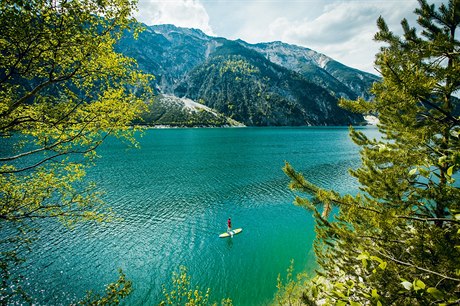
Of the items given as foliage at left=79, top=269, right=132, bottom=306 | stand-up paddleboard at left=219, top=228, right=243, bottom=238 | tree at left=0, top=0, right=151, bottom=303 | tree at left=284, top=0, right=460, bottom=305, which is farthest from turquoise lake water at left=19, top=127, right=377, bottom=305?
tree at left=284, top=0, right=460, bottom=305

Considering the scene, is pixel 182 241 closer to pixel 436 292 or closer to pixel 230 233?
pixel 230 233

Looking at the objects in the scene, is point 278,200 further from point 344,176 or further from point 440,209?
point 440,209

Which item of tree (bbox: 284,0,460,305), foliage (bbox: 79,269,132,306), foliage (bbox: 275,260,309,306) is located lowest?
foliage (bbox: 275,260,309,306)

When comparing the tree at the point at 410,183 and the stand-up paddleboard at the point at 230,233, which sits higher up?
the tree at the point at 410,183

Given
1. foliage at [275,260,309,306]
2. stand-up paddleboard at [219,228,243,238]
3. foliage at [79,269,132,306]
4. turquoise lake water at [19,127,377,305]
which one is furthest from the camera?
stand-up paddleboard at [219,228,243,238]

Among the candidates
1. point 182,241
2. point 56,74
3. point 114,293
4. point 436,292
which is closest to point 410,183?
point 436,292

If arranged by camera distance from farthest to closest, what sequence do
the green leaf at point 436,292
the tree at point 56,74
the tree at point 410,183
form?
the tree at point 56,74 → the tree at point 410,183 → the green leaf at point 436,292

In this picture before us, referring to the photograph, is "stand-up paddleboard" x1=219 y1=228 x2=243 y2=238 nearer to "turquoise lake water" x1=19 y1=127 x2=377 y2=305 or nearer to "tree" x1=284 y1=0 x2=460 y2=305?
"turquoise lake water" x1=19 y1=127 x2=377 y2=305

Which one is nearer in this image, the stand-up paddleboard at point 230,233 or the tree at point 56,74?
the tree at point 56,74

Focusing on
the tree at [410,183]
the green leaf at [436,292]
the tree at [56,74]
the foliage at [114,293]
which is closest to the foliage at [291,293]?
the tree at [410,183]

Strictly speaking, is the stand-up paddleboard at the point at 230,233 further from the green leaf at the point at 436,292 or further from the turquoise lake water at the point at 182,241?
the green leaf at the point at 436,292

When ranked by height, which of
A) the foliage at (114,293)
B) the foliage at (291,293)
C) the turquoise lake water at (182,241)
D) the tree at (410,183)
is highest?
the tree at (410,183)

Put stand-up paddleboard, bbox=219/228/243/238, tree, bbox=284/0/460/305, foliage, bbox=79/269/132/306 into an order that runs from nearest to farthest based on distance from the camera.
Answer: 1. tree, bbox=284/0/460/305
2. foliage, bbox=79/269/132/306
3. stand-up paddleboard, bbox=219/228/243/238

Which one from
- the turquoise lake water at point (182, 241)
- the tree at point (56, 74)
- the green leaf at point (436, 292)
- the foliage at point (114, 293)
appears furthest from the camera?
the turquoise lake water at point (182, 241)
